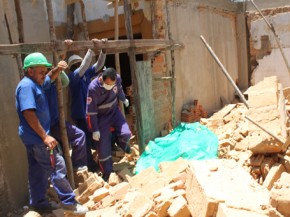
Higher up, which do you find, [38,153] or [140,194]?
[38,153]

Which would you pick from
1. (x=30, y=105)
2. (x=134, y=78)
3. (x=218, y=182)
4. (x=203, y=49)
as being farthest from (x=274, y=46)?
(x=30, y=105)

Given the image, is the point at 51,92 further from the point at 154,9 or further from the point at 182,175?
the point at 154,9

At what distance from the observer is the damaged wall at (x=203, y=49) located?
25.5ft

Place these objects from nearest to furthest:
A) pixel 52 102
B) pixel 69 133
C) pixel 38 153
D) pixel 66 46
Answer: pixel 38 153, pixel 66 46, pixel 52 102, pixel 69 133

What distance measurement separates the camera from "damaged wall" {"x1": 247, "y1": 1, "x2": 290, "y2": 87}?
10508mm

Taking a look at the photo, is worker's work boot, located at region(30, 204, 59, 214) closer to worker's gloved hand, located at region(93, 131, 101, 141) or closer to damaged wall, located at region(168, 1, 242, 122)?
worker's gloved hand, located at region(93, 131, 101, 141)

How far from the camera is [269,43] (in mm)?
10766

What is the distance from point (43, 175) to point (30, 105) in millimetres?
934

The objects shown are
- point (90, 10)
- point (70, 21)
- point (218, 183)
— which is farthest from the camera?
point (90, 10)

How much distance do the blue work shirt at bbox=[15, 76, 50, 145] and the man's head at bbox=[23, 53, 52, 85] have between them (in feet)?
0.27

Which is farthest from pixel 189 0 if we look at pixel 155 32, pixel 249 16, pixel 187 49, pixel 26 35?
pixel 26 35

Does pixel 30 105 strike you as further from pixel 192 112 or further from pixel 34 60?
pixel 192 112

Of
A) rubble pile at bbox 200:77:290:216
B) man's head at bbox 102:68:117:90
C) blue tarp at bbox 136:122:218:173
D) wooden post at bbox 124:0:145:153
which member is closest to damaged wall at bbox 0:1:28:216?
man's head at bbox 102:68:117:90

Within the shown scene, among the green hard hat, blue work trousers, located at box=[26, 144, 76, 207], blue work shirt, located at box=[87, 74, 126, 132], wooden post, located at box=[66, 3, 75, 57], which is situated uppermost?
wooden post, located at box=[66, 3, 75, 57]
